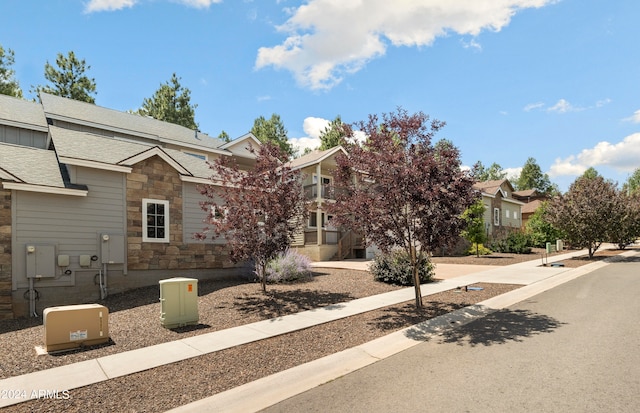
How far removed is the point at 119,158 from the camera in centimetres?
1262

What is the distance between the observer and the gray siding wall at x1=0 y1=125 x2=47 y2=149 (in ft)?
55.7

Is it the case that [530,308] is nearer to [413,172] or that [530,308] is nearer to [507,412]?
[413,172]

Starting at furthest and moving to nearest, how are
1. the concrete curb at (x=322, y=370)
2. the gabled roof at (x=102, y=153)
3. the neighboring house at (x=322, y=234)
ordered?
the neighboring house at (x=322, y=234) → the gabled roof at (x=102, y=153) → the concrete curb at (x=322, y=370)

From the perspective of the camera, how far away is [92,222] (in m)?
11.7

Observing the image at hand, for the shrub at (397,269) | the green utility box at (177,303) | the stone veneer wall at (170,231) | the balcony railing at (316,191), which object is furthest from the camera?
the balcony railing at (316,191)

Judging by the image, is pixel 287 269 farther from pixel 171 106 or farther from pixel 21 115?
pixel 171 106

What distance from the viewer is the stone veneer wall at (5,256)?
389 inches

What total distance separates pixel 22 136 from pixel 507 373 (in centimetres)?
2152

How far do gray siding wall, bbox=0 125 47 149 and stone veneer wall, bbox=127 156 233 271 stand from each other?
29.5 ft

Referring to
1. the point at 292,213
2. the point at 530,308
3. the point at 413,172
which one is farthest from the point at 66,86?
the point at 530,308

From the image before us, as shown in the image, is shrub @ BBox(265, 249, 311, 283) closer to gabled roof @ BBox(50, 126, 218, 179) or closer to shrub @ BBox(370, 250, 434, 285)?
shrub @ BBox(370, 250, 434, 285)

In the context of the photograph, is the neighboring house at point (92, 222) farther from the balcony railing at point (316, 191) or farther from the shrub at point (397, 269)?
the balcony railing at point (316, 191)

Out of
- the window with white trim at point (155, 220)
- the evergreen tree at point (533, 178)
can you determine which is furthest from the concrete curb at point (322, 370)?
the evergreen tree at point (533, 178)

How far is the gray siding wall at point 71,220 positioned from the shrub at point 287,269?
16.4 feet
